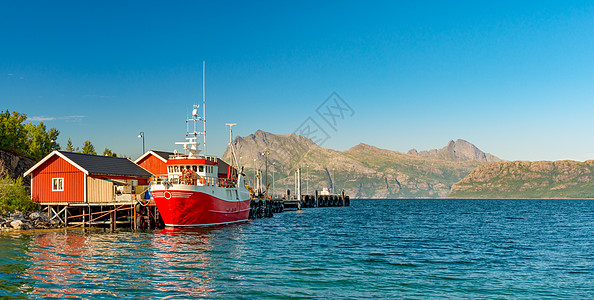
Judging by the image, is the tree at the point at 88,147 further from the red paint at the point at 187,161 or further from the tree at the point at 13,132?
the red paint at the point at 187,161

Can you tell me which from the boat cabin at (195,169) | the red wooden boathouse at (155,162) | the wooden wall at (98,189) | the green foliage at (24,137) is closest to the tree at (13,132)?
the green foliage at (24,137)

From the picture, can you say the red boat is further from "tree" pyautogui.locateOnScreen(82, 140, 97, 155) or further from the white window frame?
"tree" pyautogui.locateOnScreen(82, 140, 97, 155)

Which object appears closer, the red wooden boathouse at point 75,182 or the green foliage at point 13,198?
the green foliage at point 13,198

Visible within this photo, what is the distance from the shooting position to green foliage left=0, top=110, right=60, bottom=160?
7550 cm

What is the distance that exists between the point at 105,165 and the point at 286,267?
117ft

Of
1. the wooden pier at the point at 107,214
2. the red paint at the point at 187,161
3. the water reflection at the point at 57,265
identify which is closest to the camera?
the water reflection at the point at 57,265

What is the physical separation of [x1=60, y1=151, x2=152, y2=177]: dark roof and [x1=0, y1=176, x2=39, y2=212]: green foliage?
5971 mm

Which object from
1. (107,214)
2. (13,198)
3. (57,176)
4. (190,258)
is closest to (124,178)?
(107,214)

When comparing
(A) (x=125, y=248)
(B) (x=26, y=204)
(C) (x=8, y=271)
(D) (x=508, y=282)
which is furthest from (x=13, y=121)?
(D) (x=508, y=282)

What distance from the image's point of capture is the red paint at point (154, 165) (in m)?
64.5

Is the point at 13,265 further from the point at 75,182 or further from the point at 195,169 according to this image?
the point at 75,182

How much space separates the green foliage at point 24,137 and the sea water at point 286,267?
39487mm

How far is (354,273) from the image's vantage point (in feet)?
82.4

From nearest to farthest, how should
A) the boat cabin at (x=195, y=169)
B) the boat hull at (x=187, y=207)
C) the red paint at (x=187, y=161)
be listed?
1. the boat hull at (x=187, y=207)
2. the boat cabin at (x=195, y=169)
3. the red paint at (x=187, y=161)
